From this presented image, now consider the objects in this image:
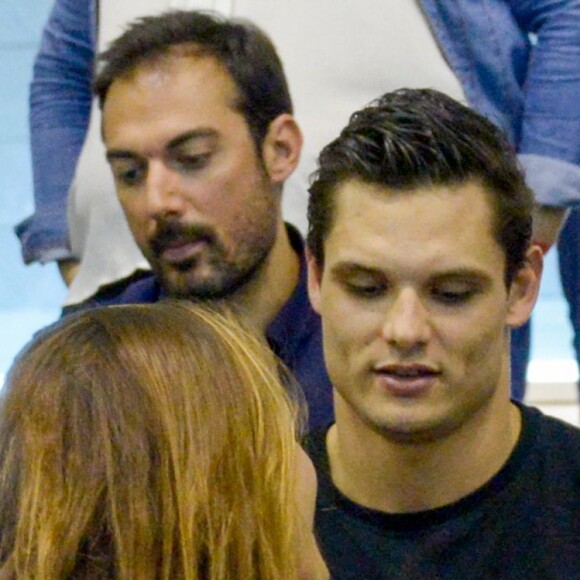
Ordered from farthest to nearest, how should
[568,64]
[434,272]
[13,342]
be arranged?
1. [13,342]
2. [568,64]
3. [434,272]

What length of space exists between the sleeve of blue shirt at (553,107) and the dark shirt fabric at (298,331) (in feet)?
0.98

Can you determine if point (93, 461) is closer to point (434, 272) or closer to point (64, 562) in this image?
point (64, 562)

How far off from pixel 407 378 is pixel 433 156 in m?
0.21

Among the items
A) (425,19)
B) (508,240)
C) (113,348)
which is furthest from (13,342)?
(113,348)

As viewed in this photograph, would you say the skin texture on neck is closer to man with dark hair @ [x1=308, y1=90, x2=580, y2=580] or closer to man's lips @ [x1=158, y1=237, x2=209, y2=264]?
man with dark hair @ [x1=308, y1=90, x2=580, y2=580]

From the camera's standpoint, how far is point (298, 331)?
5.34ft

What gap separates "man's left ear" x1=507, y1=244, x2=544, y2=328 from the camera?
135 centimetres

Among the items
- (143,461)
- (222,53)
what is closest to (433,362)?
(143,461)

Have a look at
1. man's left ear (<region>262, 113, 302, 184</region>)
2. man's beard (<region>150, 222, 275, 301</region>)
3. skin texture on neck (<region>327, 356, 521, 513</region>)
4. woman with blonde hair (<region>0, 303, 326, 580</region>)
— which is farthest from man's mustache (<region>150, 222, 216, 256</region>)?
woman with blonde hair (<region>0, 303, 326, 580</region>)

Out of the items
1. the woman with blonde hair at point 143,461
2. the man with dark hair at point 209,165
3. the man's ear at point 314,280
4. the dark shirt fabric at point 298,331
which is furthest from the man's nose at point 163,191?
the woman with blonde hair at point 143,461

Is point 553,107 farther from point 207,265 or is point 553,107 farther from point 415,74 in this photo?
point 207,265

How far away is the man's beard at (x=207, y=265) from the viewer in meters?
1.64

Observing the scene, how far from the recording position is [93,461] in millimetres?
991

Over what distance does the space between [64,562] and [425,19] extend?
2.94ft
